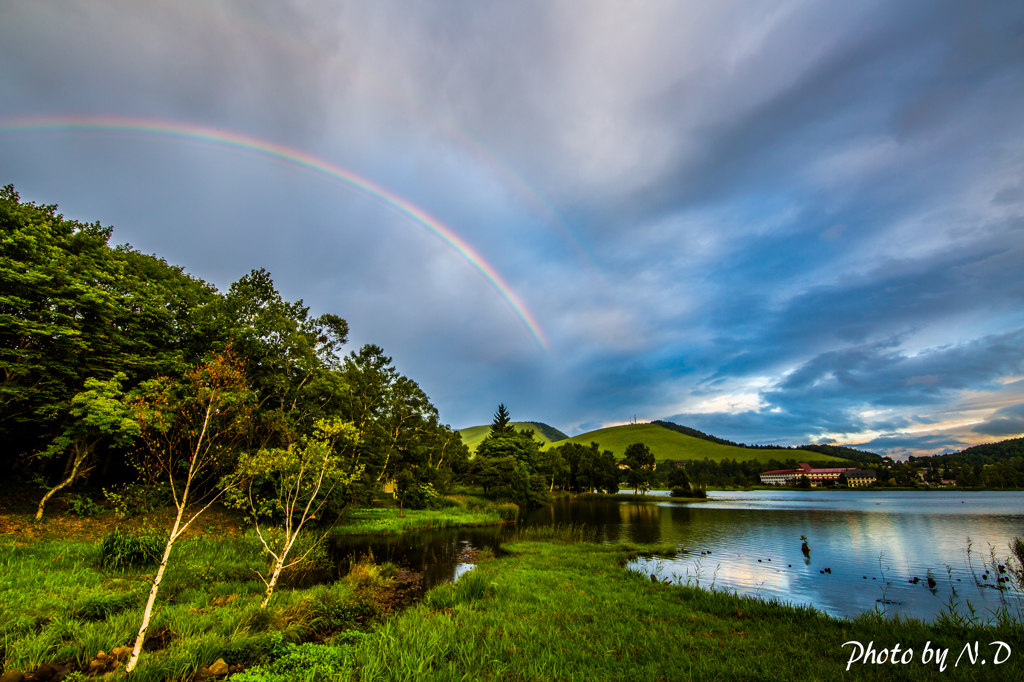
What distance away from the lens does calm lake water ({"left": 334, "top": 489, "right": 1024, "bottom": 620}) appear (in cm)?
1925

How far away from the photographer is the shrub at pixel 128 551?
1716 centimetres

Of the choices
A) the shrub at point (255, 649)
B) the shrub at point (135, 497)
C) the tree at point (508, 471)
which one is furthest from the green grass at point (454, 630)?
the tree at point (508, 471)

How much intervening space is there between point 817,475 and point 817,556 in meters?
196

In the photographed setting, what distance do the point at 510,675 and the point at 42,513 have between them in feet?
103

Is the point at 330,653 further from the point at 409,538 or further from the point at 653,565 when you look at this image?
the point at 409,538

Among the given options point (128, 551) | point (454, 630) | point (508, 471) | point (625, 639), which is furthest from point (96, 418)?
point (508, 471)

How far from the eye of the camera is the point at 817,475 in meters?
179

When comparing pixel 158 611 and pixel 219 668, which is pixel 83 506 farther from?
pixel 219 668

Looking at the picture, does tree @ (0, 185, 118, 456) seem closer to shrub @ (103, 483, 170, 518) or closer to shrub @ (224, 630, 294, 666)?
shrub @ (103, 483, 170, 518)

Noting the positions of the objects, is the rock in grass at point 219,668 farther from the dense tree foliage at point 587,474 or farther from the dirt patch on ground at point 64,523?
the dense tree foliage at point 587,474

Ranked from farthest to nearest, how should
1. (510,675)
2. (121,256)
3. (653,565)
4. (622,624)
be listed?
(121,256), (653,565), (622,624), (510,675)

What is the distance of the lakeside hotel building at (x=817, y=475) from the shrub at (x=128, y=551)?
215 m

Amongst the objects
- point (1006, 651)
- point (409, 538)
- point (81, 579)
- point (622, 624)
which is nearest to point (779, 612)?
point (1006, 651)

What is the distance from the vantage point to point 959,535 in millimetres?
37281
